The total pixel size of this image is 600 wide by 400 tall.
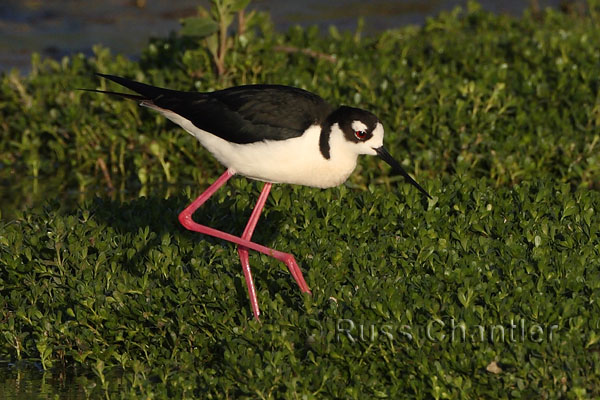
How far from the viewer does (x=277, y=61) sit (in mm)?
9609

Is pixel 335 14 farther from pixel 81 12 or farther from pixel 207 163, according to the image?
pixel 207 163

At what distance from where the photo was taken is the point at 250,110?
5895 millimetres

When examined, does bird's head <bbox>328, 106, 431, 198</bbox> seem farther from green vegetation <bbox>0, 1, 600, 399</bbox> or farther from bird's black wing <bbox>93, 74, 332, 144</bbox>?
green vegetation <bbox>0, 1, 600, 399</bbox>

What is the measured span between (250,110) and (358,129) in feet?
2.06

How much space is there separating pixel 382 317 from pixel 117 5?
11.1m

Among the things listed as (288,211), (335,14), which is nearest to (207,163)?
(288,211)

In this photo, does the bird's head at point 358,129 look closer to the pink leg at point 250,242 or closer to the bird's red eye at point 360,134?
the bird's red eye at point 360,134

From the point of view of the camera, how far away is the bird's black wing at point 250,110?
574cm

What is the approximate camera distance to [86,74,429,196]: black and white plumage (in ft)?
18.6

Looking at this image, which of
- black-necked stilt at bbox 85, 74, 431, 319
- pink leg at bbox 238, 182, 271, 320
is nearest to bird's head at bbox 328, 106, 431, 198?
black-necked stilt at bbox 85, 74, 431, 319

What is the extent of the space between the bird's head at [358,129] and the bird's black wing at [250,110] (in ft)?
0.40

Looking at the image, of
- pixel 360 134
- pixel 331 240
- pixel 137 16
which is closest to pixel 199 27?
pixel 331 240

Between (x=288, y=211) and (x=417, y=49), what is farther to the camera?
(x=417, y=49)

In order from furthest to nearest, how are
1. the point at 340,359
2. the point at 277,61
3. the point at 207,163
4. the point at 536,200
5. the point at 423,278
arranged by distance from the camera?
the point at 277,61 < the point at 207,163 < the point at 536,200 < the point at 423,278 < the point at 340,359
